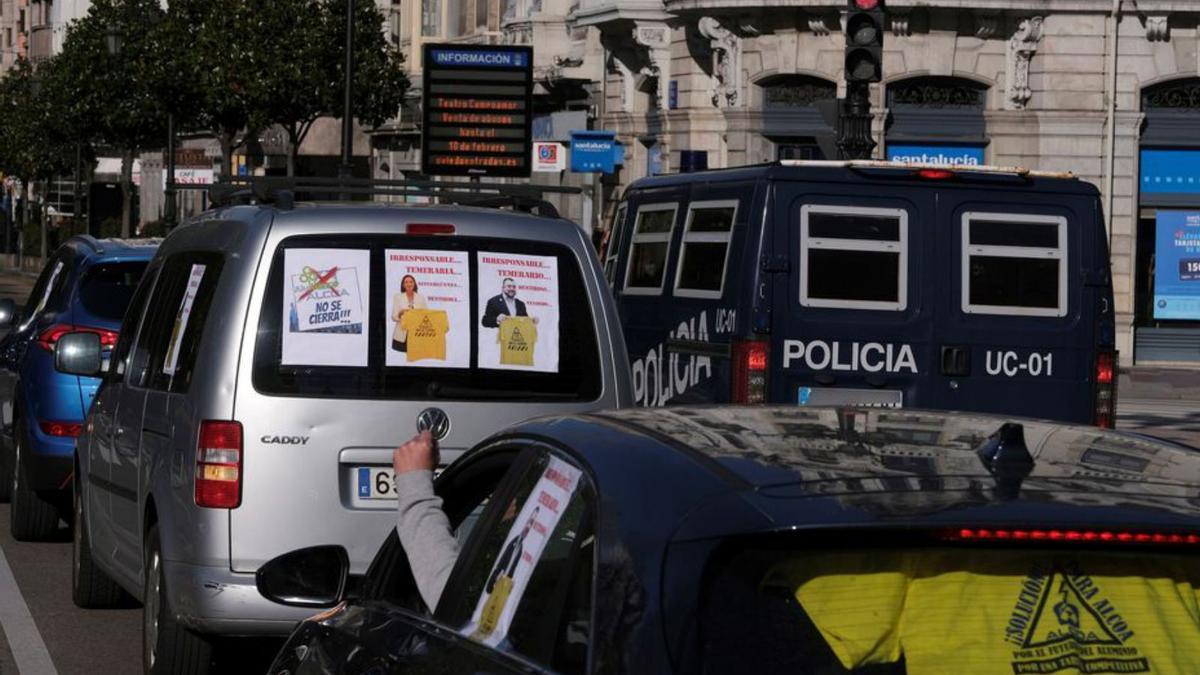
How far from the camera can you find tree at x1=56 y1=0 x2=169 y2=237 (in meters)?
57.8

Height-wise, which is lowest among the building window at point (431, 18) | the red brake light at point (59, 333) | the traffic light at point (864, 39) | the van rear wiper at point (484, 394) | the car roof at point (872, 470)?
the red brake light at point (59, 333)

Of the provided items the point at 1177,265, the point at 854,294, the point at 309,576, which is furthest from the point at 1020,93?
the point at 309,576

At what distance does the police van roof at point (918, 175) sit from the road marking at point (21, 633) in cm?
460

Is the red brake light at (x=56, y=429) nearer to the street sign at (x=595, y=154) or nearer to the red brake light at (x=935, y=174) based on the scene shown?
the red brake light at (x=935, y=174)

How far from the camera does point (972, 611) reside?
324 cm

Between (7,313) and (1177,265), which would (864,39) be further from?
(1177,265)

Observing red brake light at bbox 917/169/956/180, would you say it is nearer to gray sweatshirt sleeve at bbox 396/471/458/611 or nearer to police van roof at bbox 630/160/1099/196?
police van roof at bbox 630/160/1099/196

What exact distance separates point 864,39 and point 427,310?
1155 centimetres

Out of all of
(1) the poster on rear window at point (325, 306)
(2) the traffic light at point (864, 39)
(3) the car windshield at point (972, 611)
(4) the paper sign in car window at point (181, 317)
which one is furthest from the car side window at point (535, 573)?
(2) the traffic light at point (864, 39)

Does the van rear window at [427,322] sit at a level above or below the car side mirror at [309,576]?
above

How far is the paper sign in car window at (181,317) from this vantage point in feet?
25.9

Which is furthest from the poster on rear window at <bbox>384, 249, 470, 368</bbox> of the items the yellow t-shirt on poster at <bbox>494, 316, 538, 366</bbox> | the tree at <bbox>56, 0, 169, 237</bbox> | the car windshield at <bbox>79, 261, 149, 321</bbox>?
the tree at <bbox>56, 0, 169, 237</bbox>

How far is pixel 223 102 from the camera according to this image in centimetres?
4969

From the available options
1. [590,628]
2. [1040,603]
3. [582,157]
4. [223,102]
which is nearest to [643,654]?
[590,628]
